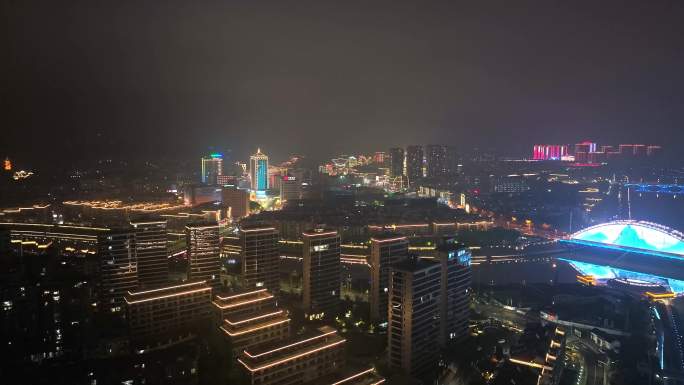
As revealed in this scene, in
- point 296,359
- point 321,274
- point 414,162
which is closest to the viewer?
point 296,359

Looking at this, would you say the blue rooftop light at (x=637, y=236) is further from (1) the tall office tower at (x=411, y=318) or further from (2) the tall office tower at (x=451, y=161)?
(2) the tall office tower at (x=451, y=161)

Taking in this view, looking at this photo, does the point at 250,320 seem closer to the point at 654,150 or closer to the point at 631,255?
the point at 631,255

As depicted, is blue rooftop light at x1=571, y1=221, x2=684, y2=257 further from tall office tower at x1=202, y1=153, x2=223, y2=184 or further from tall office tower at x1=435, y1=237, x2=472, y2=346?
tall office tower at x1=202, y1=153, x2=223, y2=184

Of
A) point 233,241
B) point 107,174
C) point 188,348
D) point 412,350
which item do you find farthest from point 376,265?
point 107,174

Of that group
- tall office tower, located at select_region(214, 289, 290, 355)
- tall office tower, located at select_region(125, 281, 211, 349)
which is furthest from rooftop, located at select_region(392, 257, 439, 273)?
tall office tower, located at select_region(125, 281, 211, 349)

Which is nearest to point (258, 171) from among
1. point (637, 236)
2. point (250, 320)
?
point (637, 236)

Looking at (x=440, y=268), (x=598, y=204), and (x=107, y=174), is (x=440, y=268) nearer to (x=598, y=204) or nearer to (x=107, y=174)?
(x=598, y=204)
